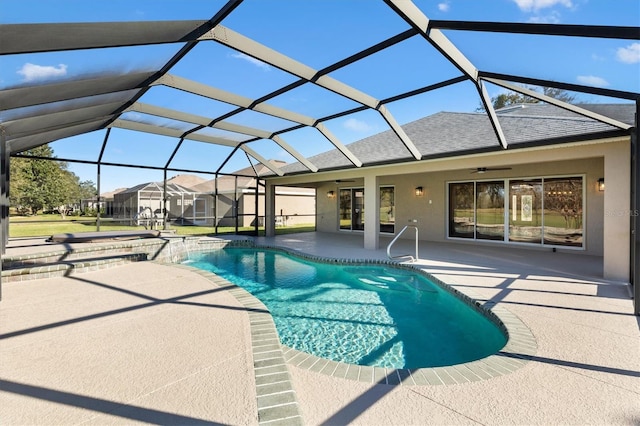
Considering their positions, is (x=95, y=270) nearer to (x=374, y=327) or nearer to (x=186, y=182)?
(x=374, y=327)

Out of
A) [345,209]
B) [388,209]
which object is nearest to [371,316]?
[388,209]

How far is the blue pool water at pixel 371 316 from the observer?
4.02 meters

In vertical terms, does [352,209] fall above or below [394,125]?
below

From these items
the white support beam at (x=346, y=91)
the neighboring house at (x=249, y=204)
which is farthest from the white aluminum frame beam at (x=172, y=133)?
the neighboring house at (x=249, y=204)

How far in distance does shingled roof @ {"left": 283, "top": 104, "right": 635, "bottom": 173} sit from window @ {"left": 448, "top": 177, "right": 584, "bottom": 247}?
2.50 m

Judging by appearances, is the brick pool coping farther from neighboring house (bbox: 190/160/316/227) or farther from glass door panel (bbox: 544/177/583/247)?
neighboring house (bbox: 190/160/316/227)

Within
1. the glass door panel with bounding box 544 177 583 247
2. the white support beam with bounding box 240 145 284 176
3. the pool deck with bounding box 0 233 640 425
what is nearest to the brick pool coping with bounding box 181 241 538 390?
the pool deck with bounding box 0 233 640 425

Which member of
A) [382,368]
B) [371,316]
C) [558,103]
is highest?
[558,103]

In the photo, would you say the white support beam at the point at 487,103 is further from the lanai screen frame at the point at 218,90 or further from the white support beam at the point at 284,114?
the white support beam at the point at 284,114

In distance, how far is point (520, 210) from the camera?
1079 centimetres

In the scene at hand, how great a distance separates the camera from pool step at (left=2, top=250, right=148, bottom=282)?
6.30 meters

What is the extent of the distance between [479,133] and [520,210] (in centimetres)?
361

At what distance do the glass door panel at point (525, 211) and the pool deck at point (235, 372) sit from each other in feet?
18.9

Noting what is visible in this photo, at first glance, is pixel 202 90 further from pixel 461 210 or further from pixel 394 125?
pixel 461 210
